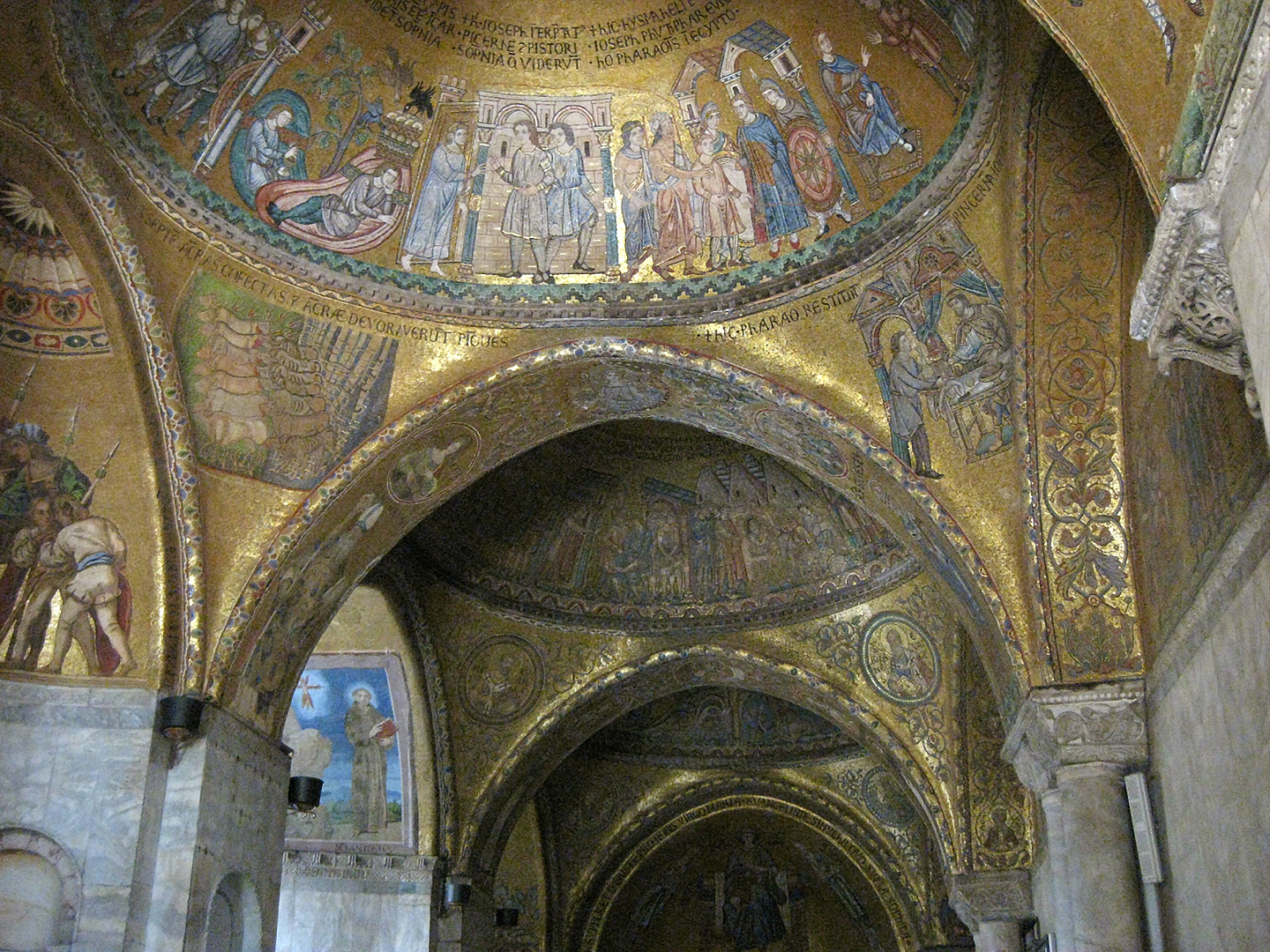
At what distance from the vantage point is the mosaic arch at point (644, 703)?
1222 cm

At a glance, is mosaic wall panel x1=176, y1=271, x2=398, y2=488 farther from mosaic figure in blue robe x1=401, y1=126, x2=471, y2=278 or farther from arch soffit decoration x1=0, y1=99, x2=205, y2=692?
mosaic figure in blue robe x1=401, y1=126, x2=471, y2=278

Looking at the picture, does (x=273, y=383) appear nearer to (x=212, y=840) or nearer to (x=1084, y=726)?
(x=212, y=840)

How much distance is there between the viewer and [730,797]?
54.0 feet

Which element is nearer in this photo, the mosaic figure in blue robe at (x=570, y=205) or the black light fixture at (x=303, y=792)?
the mosaic figure in blue robe at (x=570, y=205)

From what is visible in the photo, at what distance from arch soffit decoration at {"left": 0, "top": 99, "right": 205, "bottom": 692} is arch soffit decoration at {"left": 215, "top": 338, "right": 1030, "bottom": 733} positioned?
0.71ft

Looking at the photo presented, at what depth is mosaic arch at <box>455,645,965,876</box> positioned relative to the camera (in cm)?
1222

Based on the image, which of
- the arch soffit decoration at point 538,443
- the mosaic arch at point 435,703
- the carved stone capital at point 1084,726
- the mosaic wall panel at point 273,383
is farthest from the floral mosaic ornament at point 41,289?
the carved stone capital at point 1084,726

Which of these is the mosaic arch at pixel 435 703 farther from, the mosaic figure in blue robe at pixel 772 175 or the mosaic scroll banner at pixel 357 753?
the mosaic figure in blue robe at pixel 772 175

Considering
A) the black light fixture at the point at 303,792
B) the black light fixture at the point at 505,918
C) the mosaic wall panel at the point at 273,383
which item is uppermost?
the mosaic wall panel at the point at 273,383

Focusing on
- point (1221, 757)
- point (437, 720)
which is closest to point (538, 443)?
point (437, 720)

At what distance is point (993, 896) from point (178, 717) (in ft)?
24.8

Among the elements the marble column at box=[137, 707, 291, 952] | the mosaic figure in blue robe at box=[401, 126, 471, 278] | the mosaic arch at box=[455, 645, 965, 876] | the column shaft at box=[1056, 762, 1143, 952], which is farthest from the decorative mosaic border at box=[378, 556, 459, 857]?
the column shaft at box=[1056, 762, 1143, 952]

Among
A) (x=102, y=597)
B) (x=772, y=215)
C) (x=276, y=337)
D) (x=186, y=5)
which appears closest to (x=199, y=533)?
(x=102, y=597)

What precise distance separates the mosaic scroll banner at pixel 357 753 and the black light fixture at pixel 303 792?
2818 millimetres
